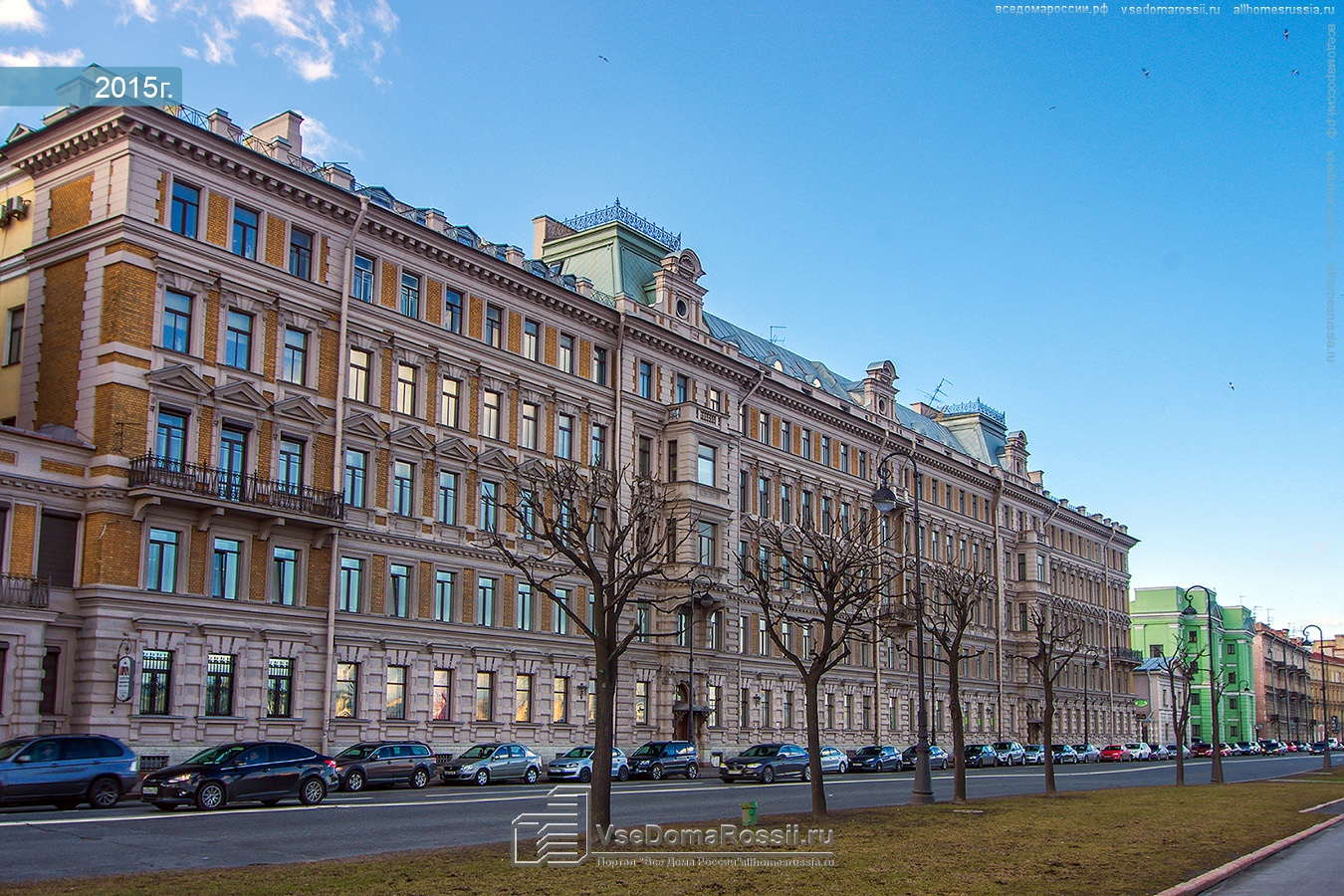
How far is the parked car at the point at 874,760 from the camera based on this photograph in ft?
201

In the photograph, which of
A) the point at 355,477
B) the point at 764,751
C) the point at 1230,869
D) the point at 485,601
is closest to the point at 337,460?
the point at 355,477

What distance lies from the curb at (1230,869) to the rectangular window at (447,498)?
30426mm

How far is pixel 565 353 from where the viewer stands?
53.3m

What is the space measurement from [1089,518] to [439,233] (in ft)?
243

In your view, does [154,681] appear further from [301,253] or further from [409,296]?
[409,296]

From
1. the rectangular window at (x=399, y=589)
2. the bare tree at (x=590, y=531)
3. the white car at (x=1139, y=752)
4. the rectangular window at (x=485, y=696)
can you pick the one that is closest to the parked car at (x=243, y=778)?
the bare tree at (x=590, y=531)

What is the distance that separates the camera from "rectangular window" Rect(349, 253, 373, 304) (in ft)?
146

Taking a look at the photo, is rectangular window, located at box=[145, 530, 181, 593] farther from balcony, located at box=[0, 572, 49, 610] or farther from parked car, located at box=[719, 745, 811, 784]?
parked car, located at box=[719, 745, 811, 784]

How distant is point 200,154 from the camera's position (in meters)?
39.2

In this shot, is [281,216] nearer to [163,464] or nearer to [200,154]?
[200,154]

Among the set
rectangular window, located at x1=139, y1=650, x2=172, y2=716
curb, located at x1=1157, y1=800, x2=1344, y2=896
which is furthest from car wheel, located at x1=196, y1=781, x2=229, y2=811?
curb, located at x1=1157, y1=800, x2=1344, y2=896

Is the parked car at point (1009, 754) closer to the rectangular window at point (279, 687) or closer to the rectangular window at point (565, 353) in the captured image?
the rectangular window at point (565, 353)

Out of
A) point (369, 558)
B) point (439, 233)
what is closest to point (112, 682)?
point (369, 558)

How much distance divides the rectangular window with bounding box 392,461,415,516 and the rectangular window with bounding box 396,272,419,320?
→ 5487 millimetres
